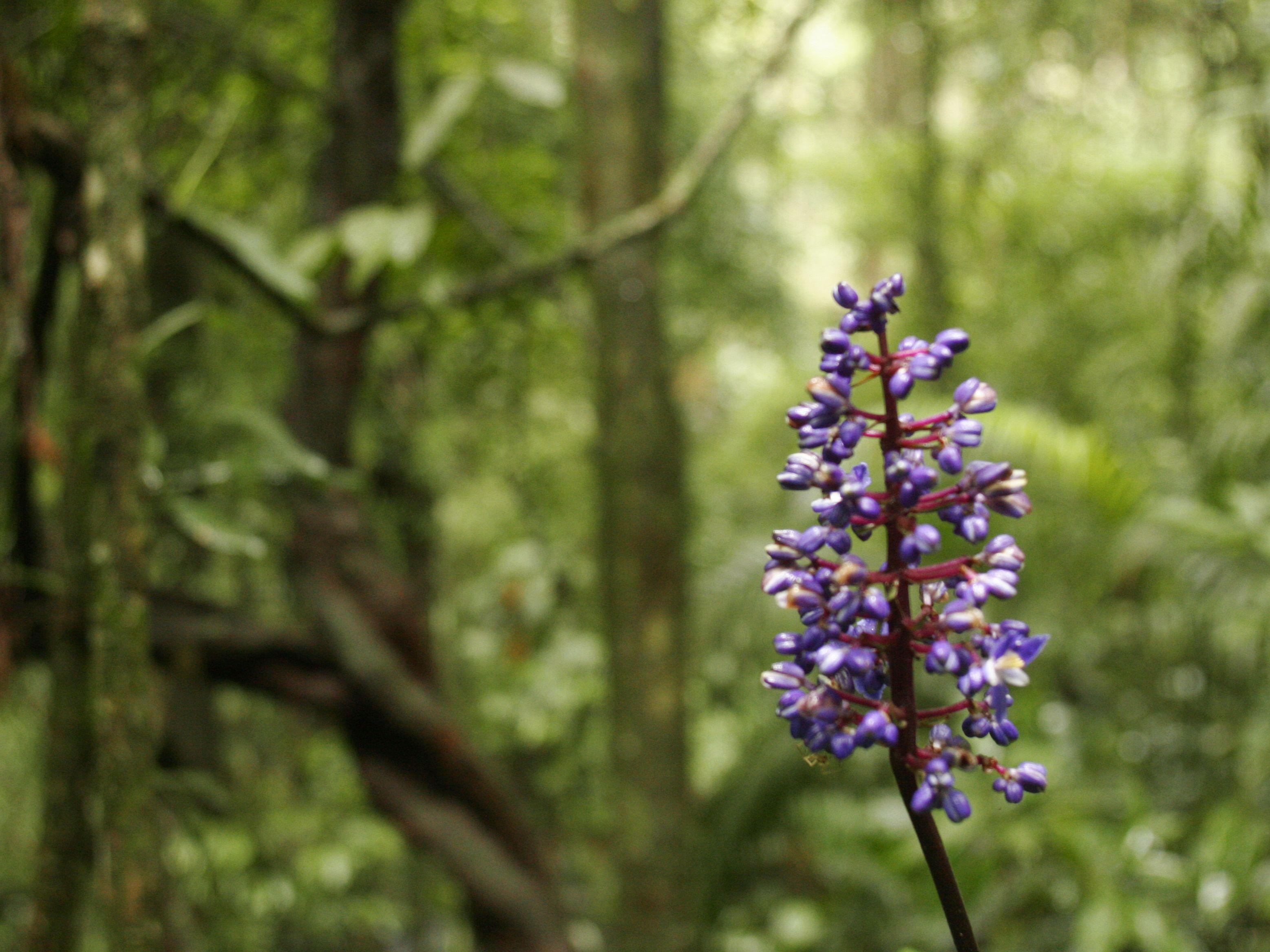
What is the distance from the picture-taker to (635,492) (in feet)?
6.35

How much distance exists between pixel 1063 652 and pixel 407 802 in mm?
2857

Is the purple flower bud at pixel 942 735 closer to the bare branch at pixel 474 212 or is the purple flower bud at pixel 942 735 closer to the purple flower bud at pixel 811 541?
the purple flower bud at pixel 811 541

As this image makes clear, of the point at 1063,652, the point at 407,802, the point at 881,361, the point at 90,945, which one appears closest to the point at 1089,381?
the point at 1063,652

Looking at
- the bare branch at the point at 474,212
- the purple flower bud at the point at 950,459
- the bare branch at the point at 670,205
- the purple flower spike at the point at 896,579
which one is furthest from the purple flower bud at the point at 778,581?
the bare branch at the point at 474,212

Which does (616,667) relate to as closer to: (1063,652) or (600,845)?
(1063,652)

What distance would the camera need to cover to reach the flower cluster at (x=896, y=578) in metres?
0.55

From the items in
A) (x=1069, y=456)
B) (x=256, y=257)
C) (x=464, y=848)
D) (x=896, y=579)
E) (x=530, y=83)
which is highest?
(x=530, y=83)

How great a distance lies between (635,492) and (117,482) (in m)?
1.03

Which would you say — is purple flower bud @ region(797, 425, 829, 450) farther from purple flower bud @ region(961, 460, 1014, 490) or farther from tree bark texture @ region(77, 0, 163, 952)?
tree bark texture @ region(77, 0, 163, 952)

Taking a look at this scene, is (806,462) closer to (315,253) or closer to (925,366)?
(925,366)

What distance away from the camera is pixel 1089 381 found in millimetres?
4953

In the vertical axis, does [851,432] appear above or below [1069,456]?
below

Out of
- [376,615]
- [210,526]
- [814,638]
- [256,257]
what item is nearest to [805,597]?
[814,638]

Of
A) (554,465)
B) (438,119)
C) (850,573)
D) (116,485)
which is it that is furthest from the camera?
(554,465)
